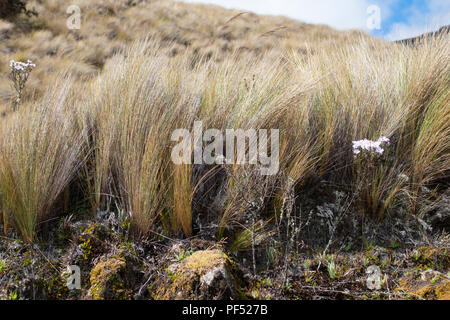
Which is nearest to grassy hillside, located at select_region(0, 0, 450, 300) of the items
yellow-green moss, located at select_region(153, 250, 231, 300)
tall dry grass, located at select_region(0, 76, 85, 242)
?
tall dry grass, located at select_region(0, 76, 85, 242)

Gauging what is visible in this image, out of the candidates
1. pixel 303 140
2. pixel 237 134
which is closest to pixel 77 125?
pixel 237 134

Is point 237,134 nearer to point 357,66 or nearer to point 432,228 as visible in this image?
point 432,228

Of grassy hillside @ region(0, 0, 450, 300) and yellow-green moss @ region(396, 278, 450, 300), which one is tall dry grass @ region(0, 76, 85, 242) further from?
yellow-green moss @ region(396, 278, 450, 300)

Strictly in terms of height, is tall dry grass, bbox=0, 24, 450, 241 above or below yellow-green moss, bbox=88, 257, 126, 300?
above

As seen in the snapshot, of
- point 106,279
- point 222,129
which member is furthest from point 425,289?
point 106,279

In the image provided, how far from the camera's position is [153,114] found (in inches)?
86.2

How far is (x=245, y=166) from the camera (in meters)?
2.07

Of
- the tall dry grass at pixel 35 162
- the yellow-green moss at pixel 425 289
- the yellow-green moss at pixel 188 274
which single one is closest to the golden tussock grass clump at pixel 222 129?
the tall dry grass at pixel 35 162

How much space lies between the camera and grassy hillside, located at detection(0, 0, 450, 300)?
1961 mm

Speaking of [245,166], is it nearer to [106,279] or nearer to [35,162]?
[106,279]

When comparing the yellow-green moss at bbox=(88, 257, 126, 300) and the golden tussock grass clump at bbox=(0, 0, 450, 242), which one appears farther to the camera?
the golden tussock grass clump at bbox=(0, 0, 450, 242)

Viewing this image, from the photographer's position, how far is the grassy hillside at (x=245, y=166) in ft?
6.43

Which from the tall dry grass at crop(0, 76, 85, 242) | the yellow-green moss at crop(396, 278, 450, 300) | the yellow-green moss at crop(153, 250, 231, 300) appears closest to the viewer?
the yellow-green moss at crop(153, 250, 231, 300)

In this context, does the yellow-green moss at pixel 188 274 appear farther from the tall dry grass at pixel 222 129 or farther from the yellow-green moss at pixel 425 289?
the yellow-green moss at pixel 425 289
